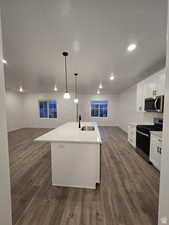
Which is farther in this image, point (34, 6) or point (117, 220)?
point (117, 220)

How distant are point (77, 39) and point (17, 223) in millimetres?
2831

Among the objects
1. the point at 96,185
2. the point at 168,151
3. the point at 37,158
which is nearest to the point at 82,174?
the point at 96,185

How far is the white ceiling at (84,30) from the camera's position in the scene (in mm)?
1229

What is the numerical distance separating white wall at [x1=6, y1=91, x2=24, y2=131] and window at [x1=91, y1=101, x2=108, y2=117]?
5108 mm

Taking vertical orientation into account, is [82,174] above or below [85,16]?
below

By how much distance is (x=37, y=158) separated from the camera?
3.01 m

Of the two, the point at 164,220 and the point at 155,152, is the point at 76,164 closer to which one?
the point at 164,220

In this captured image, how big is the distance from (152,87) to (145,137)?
1.47 meters

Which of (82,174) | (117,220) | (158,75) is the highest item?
(158,75)

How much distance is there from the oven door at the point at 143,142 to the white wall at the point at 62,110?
13.9 ft

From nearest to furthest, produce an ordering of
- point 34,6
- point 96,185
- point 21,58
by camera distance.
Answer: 1. point 34,6
2. point 96,185
3. point 21,58

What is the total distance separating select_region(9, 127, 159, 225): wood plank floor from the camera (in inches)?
53.9

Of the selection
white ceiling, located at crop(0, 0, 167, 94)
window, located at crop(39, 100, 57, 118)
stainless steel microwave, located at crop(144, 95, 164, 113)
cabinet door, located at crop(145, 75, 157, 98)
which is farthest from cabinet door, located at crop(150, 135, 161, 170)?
window, located at crop(39, 100, 57, 118)

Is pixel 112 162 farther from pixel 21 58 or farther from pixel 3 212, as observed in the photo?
pixel 21 58
